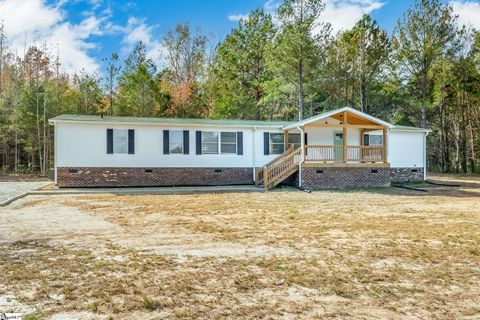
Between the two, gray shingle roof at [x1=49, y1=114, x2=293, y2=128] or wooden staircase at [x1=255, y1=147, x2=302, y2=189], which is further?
wooden staircase at [x1=255, y1=147, x2=302, y2=189]

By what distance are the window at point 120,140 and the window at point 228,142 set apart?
14.3 feet

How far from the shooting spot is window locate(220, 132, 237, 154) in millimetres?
17641

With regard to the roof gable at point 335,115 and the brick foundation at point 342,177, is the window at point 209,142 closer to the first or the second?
the roof gable at point 335,115

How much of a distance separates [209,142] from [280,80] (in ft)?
39.6

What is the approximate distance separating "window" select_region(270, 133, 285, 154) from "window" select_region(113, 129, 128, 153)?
683 centimetres

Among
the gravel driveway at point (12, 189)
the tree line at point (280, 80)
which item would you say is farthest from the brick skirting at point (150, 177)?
the tree line at point (280, 80)

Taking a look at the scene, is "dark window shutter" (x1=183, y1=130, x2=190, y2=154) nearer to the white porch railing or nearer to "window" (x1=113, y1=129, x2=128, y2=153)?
"window" (x1=113, y1=129, x2=128, y2=153)

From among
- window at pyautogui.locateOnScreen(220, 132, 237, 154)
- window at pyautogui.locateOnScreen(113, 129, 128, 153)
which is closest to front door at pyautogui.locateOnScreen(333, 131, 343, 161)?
window at pyautogui.locateOnScreen(220, 132, 237, 154)

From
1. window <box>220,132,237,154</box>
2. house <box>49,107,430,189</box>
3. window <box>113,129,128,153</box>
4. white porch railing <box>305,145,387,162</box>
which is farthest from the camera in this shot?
window <box>220,132,237,154</box>

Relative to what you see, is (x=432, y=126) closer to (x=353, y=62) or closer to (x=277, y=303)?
(x=353, y=62)

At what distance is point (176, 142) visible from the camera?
56.2ft

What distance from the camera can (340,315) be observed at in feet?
10.3

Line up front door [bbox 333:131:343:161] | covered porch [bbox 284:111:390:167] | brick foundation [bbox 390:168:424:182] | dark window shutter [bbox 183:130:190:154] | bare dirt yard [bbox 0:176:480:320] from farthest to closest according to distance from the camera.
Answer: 1. brick foundation [bbox 390:168:424:182]
2. front door [bbox 333:131:343:161]
3. dark window shutter [bbox 183:130:190:154]
4. covered porch [bbox 284:111:390:167]
5. bare dirt yard [bbox 0:176:480:320]

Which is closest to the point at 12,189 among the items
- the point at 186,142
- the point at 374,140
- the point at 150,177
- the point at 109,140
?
the point at 109,140
